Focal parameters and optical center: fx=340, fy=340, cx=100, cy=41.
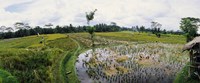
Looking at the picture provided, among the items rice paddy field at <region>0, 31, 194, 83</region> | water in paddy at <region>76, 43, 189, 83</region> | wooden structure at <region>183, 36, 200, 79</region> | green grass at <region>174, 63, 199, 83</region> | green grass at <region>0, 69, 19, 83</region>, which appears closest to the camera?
green grass at <region>0, 69, 19, 83</region>

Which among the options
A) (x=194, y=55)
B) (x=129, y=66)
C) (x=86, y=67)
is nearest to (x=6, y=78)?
(x=86, y=67)

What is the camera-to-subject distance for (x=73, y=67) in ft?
141

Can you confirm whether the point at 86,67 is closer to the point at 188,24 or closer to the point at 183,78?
the point at 183,78

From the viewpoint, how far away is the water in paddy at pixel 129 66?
38.2 m

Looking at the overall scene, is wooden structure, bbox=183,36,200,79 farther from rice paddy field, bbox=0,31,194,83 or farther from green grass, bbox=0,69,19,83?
green grass, bbox=0,69,19,83

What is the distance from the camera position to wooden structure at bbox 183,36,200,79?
3462 centimetres

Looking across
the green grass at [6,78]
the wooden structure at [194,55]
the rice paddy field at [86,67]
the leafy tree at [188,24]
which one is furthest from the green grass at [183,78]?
the leafy tree at [188,24]

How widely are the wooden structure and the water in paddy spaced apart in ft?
10.5

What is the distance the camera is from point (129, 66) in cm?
4406

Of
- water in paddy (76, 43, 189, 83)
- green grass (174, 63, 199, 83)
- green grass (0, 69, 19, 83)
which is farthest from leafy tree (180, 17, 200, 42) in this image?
green grass (0, 69, 19, 83)

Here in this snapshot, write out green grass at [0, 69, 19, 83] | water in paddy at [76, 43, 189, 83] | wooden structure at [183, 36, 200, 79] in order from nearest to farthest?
green grass at [0, 69, 19, 83] → wooden structure at [183, 36, 200, 79] → water in paddy at [76, 43, 189, 83]

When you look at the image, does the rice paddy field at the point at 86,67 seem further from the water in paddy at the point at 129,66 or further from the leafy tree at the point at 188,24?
the leafy tree at the point at 188,24

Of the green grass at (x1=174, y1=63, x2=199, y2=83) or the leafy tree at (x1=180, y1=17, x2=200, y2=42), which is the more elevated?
the leafy tree at (x1=180, y1=17, x2=200, y2=42)

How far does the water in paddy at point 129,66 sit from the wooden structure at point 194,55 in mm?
3200
